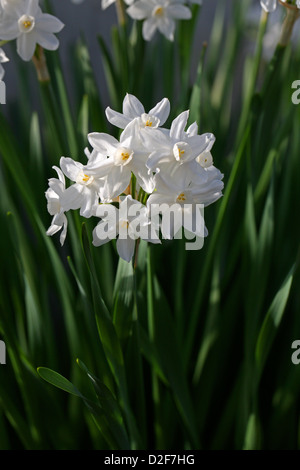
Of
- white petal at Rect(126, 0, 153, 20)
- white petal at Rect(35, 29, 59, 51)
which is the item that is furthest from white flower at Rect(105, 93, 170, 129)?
white petal at Rect(126, 0, 153, 20)

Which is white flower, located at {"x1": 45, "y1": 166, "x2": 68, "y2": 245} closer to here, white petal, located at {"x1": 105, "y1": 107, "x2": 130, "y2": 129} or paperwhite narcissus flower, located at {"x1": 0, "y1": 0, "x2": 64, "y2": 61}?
white petal, located at {"x1": 105, "y1": 107, "x2": 130, "y2": 129}

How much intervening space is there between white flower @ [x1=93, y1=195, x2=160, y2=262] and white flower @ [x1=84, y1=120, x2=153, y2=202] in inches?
0.6

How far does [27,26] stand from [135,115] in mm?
262

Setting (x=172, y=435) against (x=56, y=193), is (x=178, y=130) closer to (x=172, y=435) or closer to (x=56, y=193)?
(x=56, y=193)

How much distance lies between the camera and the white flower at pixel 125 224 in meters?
0.53

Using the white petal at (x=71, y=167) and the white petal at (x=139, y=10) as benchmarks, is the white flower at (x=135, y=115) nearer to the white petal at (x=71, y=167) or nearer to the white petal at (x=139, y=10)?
the white petal at (x=71, y=167)

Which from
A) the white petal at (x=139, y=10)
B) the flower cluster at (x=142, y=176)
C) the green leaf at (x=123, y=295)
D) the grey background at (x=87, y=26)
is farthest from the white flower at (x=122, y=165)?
the grey background at (x=87, y=26)

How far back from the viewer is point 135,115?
0.57m

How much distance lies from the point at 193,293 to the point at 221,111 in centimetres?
48

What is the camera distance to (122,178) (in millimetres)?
528

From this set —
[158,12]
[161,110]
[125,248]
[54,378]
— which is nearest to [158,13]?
[158,12]

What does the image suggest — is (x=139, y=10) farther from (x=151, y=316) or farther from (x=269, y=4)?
(x=151, y=316)
